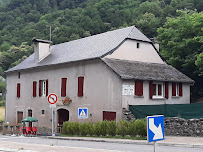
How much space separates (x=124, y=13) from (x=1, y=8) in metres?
48.5

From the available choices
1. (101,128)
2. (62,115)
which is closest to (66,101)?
(62,115)

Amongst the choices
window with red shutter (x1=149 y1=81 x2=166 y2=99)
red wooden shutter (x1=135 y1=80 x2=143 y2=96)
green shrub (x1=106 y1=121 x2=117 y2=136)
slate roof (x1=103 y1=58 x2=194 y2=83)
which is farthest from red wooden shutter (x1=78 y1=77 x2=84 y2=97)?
green shrub (x1=106 y1=121 x2=117 y2=136)

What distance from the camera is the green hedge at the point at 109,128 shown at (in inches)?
782

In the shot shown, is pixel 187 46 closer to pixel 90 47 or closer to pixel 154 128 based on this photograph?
pixel 90 47

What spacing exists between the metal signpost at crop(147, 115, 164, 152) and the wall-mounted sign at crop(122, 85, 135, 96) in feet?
55.4

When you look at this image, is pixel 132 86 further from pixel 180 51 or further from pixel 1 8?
pixel 1 8

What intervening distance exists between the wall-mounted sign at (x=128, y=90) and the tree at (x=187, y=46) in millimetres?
9686

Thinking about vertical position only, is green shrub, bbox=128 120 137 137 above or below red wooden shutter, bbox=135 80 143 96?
below

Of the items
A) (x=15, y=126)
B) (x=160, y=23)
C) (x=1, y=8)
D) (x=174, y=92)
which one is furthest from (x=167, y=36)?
(x=1, y=8)

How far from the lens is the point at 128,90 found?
2505cm

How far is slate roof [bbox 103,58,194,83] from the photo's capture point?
25.1 metres

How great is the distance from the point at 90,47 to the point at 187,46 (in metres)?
10.5

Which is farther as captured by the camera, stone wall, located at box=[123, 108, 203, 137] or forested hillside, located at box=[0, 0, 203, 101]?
forested hillside, located at box=[0, 0, 203, 101]

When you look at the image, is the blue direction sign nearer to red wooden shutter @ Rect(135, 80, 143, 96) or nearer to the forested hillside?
red wooden shutter @ Rect(135, 80, 143, 96)
